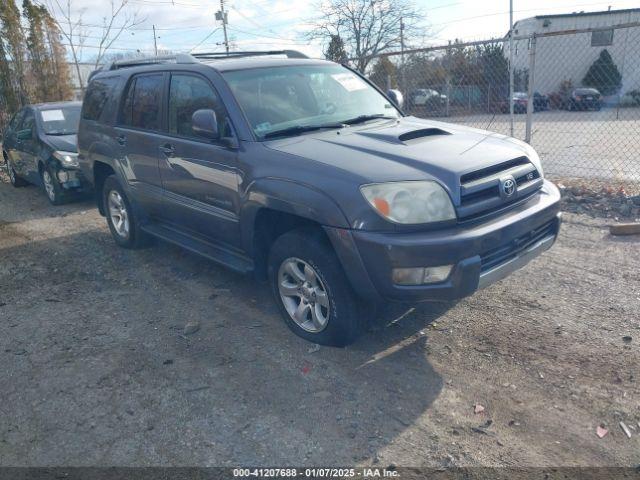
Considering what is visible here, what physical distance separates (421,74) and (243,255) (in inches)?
265

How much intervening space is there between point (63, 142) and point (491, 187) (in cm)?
744

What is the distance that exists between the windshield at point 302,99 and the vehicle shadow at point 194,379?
4.98ft

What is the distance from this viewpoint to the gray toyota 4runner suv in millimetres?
3303

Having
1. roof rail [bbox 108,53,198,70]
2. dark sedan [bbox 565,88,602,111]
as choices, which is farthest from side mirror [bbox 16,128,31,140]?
dark sedan [bbox 565,88,602,111]

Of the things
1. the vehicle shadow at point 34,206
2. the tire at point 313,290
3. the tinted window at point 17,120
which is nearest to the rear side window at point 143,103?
the tire at point 313,290

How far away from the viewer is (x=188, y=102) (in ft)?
15.6

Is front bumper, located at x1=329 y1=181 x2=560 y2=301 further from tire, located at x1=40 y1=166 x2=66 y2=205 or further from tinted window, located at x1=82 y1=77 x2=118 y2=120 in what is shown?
tire, located at x1=40 y1=166 x2=66 y2=205

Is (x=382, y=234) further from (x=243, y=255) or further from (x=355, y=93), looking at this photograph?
(x=355, y=93)

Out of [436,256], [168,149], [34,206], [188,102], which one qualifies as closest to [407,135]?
[436,256]

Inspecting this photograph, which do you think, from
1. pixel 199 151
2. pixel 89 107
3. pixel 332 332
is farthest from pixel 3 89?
pixel 332 332

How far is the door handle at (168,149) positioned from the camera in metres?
4.84

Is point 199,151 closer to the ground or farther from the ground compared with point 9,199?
farther from the ground

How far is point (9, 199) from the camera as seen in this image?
979 cm

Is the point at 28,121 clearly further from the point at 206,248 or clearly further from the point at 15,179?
the point at 206,248
